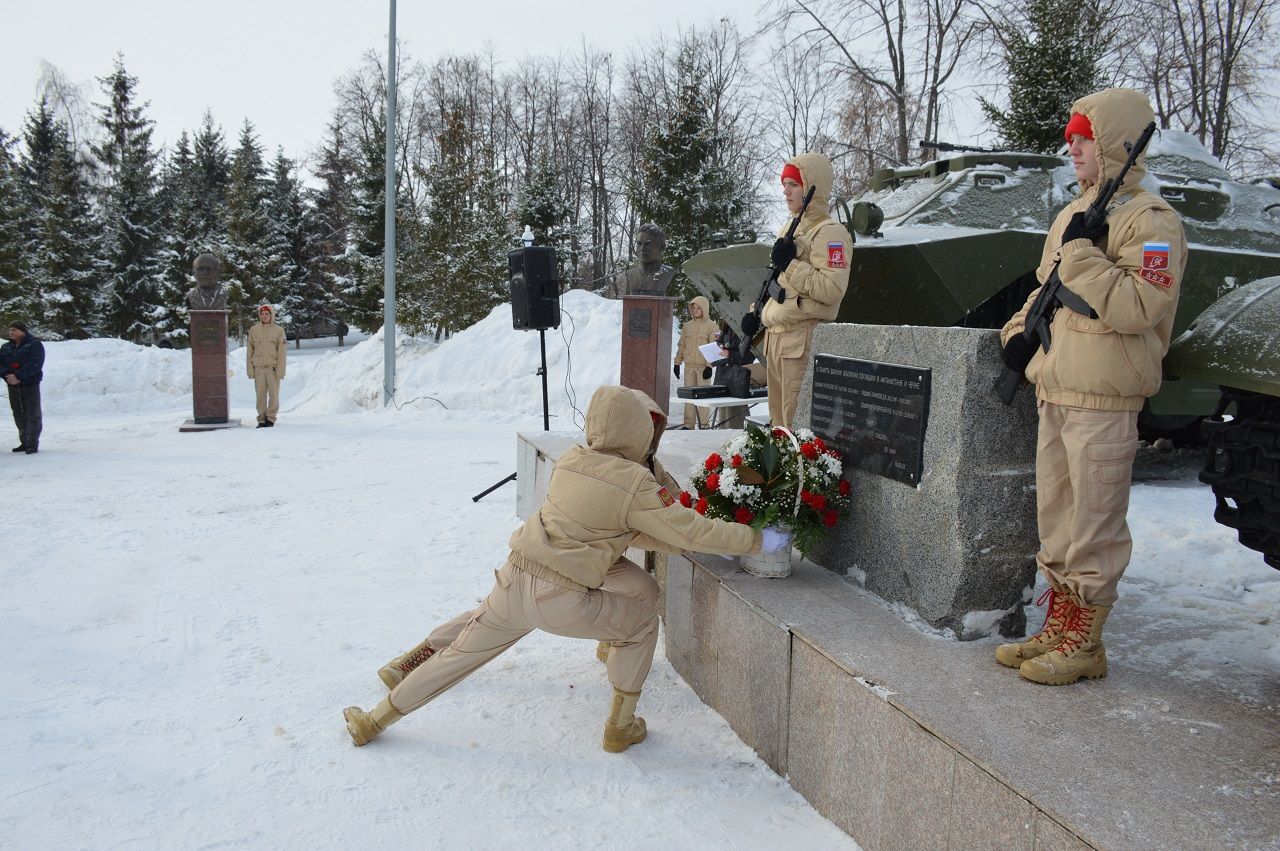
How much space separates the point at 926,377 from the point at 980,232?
2895 millimetres

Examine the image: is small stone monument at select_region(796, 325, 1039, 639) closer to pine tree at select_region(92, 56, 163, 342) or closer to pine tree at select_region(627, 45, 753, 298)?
pine tree at select_region(627, 45, 753, 298)

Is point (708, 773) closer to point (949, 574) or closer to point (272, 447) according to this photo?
point (949, 574)

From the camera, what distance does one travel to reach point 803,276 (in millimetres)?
4691

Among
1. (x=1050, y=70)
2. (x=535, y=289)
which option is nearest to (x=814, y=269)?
(x=535, y=289)

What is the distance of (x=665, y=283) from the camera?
38.3ft

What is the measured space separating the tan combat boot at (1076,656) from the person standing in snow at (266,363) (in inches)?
467

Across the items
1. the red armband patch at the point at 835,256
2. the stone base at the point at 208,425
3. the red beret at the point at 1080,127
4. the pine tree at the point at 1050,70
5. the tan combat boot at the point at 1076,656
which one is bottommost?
the stone base at the point at 208,425

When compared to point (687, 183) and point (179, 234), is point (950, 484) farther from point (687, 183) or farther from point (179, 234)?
point (179, 234)

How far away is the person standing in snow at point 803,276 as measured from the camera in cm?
469

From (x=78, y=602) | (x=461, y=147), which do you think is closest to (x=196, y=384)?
(x=78, y=602)

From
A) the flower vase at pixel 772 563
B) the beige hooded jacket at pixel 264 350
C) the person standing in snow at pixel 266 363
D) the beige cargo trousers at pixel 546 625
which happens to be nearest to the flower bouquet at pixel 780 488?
the flower vase at pixel 772 563

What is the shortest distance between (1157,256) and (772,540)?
1.70 metres

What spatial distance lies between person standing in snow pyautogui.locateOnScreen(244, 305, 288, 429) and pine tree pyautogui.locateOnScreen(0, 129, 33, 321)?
57.2 ft

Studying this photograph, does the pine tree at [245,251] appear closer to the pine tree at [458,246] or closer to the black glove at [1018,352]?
the pine tree at [458,246]
